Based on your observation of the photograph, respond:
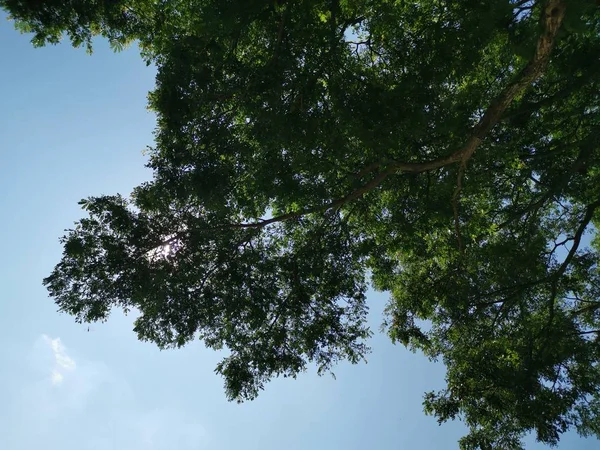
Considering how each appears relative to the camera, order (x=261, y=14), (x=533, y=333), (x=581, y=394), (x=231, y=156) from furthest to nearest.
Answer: (x=533, y=333) < (x=581, y=394) < (x=231, y=156) < (x=261, y=14)

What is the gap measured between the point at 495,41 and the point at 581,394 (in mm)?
10049

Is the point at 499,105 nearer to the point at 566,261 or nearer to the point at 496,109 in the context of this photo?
the point at 496,109

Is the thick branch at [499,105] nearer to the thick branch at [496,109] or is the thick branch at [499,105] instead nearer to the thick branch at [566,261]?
the thick branch at [496,109]

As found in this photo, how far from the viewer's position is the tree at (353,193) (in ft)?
28.2

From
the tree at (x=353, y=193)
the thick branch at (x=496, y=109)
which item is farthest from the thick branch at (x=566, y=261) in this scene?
the thick branch at (x=496, y=109)

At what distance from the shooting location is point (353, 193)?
1001cm

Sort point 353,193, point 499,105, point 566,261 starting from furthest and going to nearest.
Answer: point 566,261
point 353,193
point 499,105

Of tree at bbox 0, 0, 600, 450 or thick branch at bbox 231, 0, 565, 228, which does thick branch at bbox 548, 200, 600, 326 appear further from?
thick branch at bbox 231, 0, 565, 228

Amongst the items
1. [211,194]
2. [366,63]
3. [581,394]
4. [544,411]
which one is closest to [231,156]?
[211,194]

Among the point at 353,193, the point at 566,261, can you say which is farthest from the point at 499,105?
the point at 566,261

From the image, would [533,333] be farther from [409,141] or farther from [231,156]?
[231,156]

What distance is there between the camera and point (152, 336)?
9977 millimetres

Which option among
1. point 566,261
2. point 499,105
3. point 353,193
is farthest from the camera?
point 566,261

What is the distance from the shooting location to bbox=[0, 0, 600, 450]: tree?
28.2 ft
